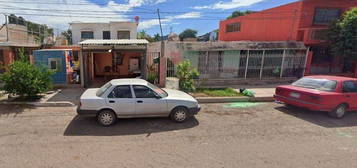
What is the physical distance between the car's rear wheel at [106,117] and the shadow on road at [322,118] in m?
6.08

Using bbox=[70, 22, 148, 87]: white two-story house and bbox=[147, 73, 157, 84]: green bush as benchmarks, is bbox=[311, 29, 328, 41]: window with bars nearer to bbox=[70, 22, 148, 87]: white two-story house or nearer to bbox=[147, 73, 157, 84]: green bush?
bbox=[147, 73, 157, 84]: green bush

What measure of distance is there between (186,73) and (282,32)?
11.7 meters

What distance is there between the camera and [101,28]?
66.4ft

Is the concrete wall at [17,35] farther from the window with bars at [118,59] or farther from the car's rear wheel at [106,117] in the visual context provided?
the car's rear wheel at [106,117]

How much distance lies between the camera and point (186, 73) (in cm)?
938

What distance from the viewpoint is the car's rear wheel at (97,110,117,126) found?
520 cm

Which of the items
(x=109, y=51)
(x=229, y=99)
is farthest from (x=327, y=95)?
(x=109, y=51)

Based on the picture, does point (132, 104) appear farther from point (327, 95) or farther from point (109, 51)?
point (327, 95)

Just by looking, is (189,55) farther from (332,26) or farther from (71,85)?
(332,26)

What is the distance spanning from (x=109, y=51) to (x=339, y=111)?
10.1m

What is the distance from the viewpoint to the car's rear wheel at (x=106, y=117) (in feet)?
17.1

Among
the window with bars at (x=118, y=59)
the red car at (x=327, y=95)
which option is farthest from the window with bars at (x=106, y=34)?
the red car at (x=327, y=95)

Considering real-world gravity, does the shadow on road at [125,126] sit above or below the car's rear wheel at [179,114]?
below

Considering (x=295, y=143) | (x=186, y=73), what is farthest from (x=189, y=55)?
(x=295, y=143)
